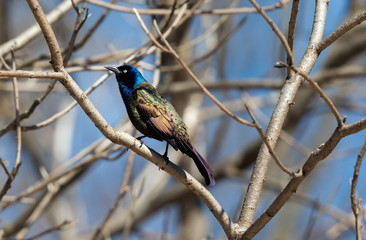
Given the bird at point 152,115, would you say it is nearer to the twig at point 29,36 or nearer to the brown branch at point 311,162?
the twig at point 29,36

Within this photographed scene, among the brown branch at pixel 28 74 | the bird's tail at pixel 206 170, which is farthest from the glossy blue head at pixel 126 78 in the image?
the brown branch at pixel 28 74

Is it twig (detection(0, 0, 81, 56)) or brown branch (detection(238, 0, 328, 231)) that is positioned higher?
twig (detection(0, 0, 81, 56))

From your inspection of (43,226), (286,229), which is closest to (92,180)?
(43,226)

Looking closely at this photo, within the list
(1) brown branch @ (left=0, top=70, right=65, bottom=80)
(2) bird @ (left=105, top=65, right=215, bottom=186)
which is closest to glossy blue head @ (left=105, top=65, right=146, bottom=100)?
(2) bird @ (left=105, top=65, right=215, bottom=186)

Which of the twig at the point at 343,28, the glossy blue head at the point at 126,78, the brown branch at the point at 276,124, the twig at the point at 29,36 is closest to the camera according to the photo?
the twig at the point at 343,28

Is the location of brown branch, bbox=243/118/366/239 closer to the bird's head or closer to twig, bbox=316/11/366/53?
twig, bbox=316/11/366/53

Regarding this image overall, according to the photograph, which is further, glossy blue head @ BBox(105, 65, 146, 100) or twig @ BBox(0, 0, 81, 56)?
glossy blue head @ BBox(105, 65, 146, 100)

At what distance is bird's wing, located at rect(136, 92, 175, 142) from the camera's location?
143 inches

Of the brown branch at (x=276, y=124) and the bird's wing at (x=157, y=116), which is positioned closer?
the brown branch at (x=276, y=124)

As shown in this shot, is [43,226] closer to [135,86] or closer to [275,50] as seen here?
[275,50]

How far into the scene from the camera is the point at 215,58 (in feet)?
28.3

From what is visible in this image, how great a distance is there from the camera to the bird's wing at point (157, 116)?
362cm

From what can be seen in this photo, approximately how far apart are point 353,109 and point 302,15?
1.64 metres

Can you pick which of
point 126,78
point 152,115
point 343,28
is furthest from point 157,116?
point 343,28
